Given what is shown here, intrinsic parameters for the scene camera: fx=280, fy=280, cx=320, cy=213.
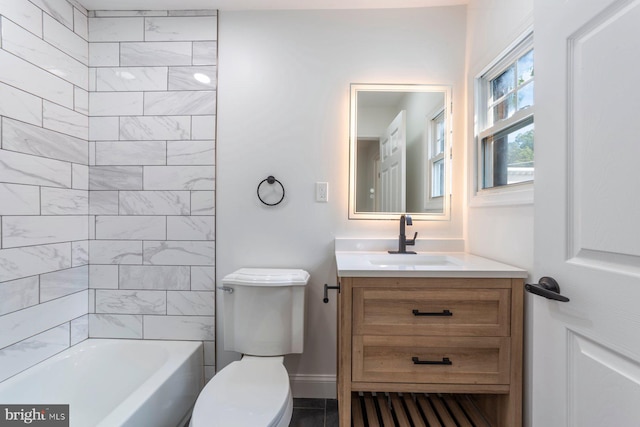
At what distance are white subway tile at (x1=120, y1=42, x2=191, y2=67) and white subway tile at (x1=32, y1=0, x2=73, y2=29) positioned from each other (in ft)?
0.96

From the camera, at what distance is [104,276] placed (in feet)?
5.60

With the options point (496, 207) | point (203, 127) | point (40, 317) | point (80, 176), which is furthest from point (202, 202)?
point (496, 207)

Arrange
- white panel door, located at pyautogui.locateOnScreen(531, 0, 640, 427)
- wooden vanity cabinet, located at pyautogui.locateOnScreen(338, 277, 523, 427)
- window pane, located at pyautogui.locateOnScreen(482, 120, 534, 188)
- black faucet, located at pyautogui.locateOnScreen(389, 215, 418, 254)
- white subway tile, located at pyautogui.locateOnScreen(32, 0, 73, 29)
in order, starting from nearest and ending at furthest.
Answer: white panel door, located at pyautogui.locateOnScreen(531, 0, 640, 427) < wooden vanity cabinet, located at pyautogui.locateOnScreen(338, 277, 523, 427) < window pane, located at pyautogui.locateOnScreen(482, 120, 534, 188) < white subway tile, located at pyautogui.locateOnScreen(32, 0, 73, 29) < black faucet, located at pyautogui.locateOnScreen(389, 215, 418, 254)

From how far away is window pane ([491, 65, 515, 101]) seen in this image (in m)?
1.34

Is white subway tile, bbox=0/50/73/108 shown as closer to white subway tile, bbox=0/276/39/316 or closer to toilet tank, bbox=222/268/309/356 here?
white subway tile, bbox=0/276/39/316

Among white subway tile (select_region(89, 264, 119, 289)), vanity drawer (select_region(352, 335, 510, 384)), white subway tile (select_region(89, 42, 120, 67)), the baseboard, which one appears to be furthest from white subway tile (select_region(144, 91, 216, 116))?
the baseboard

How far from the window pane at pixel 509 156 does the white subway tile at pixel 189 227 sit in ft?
5.21

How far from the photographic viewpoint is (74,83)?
1.61 m

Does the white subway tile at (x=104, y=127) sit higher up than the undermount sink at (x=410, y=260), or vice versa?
the white subway tile at (x=104, y=127)

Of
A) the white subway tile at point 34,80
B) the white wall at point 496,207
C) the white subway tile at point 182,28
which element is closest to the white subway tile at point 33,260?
the white subway tile at point 34,80

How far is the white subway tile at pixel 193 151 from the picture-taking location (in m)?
1.68

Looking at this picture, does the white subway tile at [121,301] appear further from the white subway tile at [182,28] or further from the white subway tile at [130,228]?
A: the white subway tile at [182,28]

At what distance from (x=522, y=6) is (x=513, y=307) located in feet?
4.12

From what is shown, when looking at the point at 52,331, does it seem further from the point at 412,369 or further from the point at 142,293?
the point at 412,369
